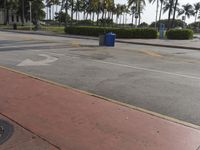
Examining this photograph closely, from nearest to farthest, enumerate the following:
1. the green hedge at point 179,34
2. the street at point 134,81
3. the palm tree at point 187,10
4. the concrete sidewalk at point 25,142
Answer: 1. the concrete sidewalk at point 25,142
2. the street at point 134,81
3. the green hedge at point 179,34
4. the palm tree at point 187,10

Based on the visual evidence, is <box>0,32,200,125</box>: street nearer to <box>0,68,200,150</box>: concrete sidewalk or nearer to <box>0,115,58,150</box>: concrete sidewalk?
<box>0,68,200,150</box>: concrete sidewalk

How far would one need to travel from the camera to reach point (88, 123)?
4.67 meters

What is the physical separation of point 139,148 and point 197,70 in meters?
7.37

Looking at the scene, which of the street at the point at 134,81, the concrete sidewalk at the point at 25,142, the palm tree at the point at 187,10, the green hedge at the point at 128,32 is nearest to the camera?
the concrete sidewalk at the point at 25,142

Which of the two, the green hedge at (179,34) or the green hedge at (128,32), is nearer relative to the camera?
the green hedge at (128,32)

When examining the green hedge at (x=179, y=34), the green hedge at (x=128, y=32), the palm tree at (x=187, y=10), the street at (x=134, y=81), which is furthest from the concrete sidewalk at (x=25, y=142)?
the palm tree at (x=187, y=10)

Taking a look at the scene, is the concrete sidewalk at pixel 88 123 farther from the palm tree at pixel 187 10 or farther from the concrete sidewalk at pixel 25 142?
the palm tree at pixel 187 10

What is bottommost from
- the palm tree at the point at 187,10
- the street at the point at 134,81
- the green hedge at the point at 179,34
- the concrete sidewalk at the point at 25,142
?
the concrete sidewalk at the point at 25,142

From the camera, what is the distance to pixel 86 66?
413 inches

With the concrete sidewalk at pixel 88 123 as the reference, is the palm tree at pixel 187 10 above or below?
above

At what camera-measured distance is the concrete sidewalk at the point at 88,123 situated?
13.1ft

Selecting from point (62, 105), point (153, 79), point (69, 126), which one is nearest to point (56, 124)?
point (69, 126)

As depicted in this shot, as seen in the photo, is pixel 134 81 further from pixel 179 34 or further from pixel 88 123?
pixel 179 34

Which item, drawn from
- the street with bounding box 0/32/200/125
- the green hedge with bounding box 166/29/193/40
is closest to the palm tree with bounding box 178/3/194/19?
the green hedge with bounding box 166/29/193/40
